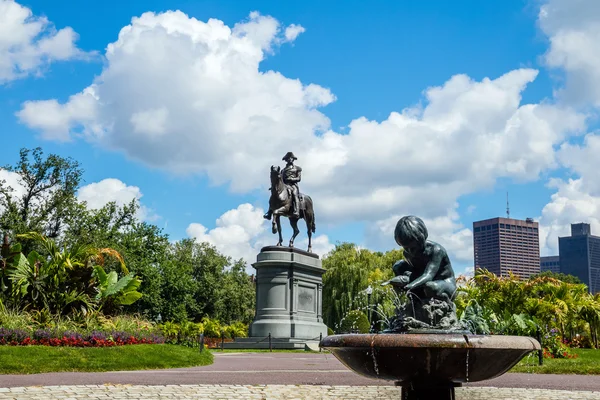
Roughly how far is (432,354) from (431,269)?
148 centimetres

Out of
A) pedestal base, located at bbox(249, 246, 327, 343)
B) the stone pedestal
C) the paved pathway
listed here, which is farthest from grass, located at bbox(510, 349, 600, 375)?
pedestal base, located at bbox(249, 246, 327, 343)

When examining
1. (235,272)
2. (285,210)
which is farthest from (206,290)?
(285,210)

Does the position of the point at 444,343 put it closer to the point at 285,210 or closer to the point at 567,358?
the point at 567,358

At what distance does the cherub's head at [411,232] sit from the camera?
23.5 ft

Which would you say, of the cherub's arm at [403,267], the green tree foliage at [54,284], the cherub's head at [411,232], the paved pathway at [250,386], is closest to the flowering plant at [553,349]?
the paved pathway at [250,386]

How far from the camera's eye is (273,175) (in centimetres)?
2961

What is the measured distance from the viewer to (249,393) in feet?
35.9

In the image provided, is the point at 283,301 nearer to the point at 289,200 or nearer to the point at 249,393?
the point at 289,200

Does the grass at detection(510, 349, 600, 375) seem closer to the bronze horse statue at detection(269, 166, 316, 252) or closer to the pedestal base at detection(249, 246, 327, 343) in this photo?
the pedestal base at detection(249, 246, 327, 343)

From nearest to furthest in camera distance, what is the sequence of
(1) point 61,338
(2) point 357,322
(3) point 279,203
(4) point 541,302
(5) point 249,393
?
(5) point 249,393 → (1) point 61,338 → (4) point 541,302 → (3) point 279,203 → (2) point 357,322

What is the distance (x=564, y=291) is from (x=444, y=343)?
29602mm

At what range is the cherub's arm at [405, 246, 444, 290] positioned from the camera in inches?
283

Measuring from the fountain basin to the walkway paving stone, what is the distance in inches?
171

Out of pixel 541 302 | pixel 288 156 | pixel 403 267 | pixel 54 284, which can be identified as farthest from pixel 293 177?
pixel 403 267
